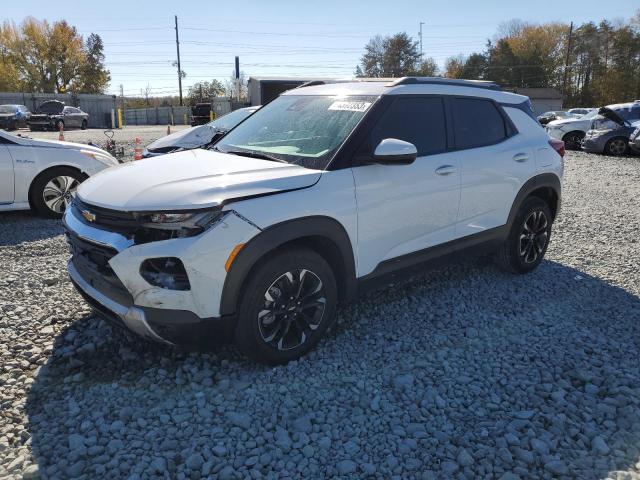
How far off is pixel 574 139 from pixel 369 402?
19.0m

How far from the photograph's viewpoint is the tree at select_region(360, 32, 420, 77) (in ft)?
252

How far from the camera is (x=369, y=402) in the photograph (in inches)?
115

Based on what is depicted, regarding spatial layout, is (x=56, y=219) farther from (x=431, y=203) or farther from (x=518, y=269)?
(x=518, y=269)

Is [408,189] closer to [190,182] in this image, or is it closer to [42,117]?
[190,182]

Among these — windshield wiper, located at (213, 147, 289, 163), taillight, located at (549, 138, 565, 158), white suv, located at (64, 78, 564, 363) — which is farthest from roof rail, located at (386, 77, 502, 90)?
windshield wiper, located at (213, 147, 289, 163)

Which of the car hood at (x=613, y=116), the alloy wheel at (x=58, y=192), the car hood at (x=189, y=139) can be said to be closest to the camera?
the alloy wheel at (x=58, y=192)

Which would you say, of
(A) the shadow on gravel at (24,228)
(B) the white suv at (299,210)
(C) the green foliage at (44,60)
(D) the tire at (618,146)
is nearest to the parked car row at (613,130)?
(D) the tire at (618,146)

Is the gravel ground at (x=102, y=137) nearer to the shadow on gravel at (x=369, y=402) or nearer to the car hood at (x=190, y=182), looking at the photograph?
the car hood at (x=190, y=182)

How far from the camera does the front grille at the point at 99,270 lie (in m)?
2.94

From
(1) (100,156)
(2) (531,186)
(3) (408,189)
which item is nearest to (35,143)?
(1) (100,156)

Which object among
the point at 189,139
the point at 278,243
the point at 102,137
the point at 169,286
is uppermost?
the point at 102,137

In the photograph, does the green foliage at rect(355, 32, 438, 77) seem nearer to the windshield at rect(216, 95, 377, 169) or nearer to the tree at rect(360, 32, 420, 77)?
the tree at rect(360, 32, 420, 77)

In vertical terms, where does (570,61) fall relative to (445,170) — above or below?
above

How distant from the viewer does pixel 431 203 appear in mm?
3848
